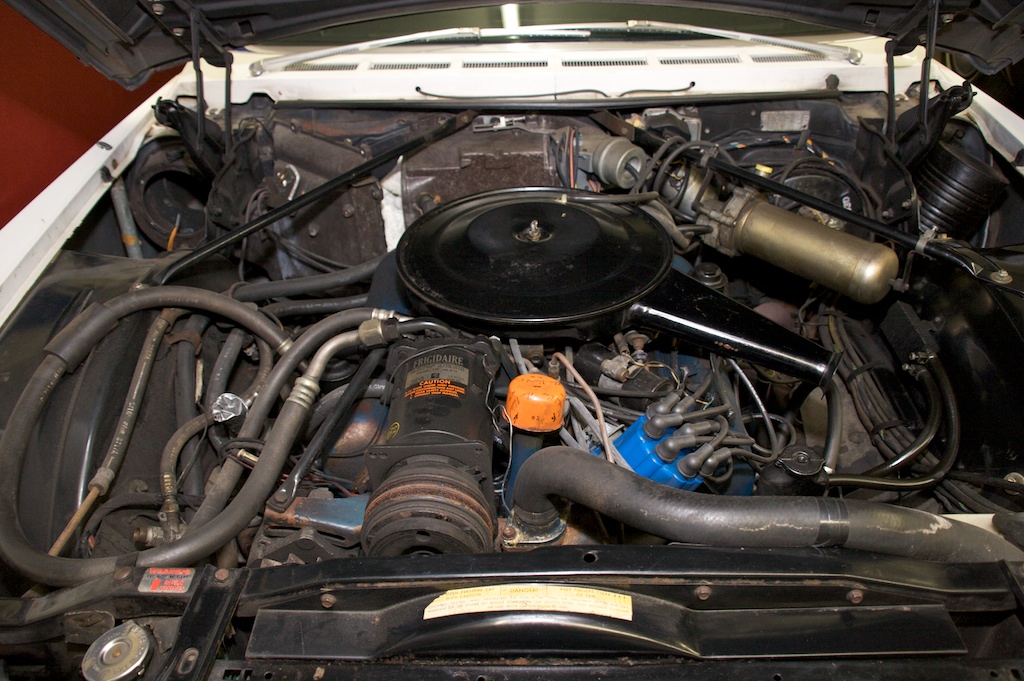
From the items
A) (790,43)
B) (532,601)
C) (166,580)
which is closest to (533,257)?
(532,601)

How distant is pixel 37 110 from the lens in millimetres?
2809

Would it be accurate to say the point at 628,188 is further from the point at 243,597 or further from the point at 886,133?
the point at 243,597

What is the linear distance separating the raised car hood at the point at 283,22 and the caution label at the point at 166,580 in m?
Answer: 1.36

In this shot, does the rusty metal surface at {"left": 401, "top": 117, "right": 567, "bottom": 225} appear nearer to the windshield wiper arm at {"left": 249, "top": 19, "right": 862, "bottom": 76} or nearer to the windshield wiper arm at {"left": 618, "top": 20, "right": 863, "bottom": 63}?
the windshield wiper arm at {"left": 249, "top": 19, "right": 862, "bottom": 76}

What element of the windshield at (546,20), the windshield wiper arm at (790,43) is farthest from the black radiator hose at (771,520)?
the windshield at (546,20)

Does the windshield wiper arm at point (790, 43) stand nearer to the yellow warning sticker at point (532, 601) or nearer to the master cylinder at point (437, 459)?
the master cylinder at point (437, 459)

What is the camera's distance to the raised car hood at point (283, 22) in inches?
61.1

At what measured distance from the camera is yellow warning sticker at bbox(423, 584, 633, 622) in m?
0.84

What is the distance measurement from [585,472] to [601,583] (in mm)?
166

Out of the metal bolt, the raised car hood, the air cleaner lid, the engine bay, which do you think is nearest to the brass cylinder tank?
the engine bay

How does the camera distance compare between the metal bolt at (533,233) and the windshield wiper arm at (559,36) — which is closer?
the metal bolt at (533,233)

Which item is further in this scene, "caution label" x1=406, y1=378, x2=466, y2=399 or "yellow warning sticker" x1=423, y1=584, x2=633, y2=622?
"caution label" x1=406, y1=378, x2=466, y2=399

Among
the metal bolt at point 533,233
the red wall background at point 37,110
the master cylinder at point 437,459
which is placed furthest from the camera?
the red wall background at point 37,110

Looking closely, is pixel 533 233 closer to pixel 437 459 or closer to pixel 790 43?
pixel 437 459
